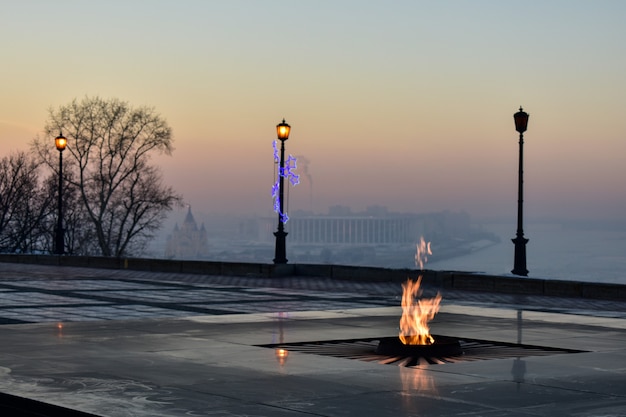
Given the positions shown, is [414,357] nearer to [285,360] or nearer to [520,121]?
[285,360]

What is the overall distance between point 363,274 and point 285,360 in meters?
18.8

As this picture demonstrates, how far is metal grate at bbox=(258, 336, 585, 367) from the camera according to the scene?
37.8 ft

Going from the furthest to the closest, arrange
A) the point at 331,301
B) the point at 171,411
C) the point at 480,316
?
the point at 331,301 → the point at 480,316 → the point at 171,411

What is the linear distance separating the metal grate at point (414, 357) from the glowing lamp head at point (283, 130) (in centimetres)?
1919

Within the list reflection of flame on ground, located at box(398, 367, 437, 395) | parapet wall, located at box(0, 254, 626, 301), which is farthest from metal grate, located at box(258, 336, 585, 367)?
parapet wall, located at box(0, 254, 626, 301)

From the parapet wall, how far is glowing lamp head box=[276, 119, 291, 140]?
3.79m

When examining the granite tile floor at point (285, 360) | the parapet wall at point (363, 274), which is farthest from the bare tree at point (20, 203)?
the granite tile floor at point (285, 360)

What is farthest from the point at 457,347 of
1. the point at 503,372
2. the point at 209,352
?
the point at 209,352

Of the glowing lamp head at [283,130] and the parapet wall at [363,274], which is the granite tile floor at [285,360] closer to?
the parapet wall at [363,274]

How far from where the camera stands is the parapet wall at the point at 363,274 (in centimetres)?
2355

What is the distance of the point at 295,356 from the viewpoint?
11672mm

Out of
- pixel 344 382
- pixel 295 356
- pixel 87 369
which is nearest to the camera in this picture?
pixel 344 382

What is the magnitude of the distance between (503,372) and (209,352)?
3.25 m

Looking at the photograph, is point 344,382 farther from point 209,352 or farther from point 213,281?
point 213,281
